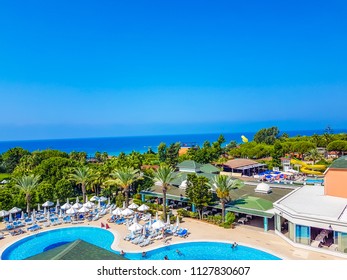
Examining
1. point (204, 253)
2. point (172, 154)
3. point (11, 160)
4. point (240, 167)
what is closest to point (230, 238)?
point (204, 253)

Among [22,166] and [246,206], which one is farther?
[22,166]

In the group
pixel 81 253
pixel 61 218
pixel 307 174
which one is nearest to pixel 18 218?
pixel 61 218

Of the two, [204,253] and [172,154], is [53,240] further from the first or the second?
[172,154]

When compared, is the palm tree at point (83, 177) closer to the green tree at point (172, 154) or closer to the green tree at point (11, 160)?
the green tree at point (172, 154)

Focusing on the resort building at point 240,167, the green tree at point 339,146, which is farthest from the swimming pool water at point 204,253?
the green tree at point 339,146

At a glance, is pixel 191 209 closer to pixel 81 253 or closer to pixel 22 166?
pixel 81 253

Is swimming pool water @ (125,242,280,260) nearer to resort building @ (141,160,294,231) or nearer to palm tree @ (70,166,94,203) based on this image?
resort building @ (141,160,294,231)
